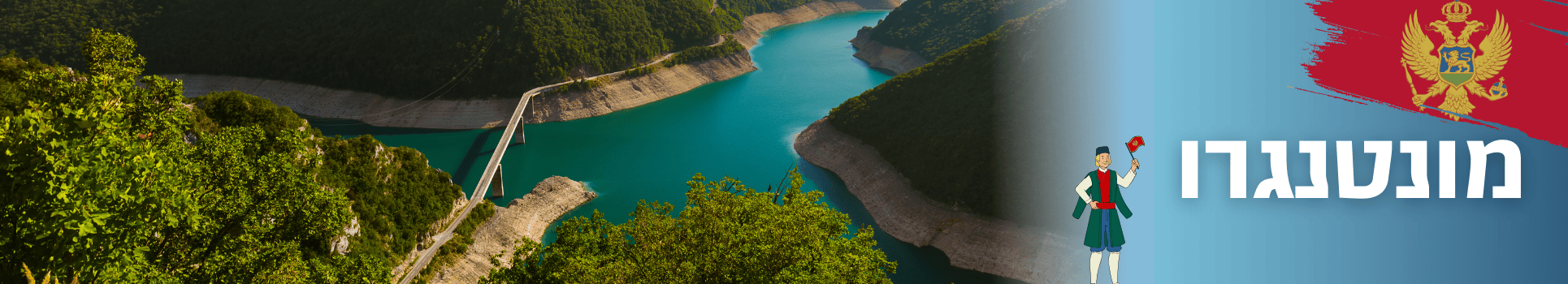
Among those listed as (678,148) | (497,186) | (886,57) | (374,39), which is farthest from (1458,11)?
(886,57)

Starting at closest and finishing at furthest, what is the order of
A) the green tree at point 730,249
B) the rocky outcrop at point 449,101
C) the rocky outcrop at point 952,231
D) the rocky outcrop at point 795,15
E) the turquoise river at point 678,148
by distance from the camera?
the green tree at point 730,249 → the rocky outcrop at point 952,231 → the turquoise river at point 678,148 → the rocky outcrop at point 449,101 → the rocky outcrop at point 795,15

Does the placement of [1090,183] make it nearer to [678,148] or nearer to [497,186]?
[497,186]

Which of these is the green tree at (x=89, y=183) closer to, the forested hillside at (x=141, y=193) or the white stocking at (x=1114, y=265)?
the forested hillside at (x=141, y=193)

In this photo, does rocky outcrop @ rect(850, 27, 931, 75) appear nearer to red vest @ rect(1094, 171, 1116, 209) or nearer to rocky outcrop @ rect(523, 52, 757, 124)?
rocky outcrop @ rect(523, 52, 757, 124)

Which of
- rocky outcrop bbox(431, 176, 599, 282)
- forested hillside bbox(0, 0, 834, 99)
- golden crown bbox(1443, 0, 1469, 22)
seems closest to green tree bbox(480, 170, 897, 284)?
golden crown bbox(1443, 0, 1469, 22)

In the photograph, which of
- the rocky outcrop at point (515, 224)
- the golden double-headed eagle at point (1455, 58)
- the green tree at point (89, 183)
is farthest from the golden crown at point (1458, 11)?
the rocky outcrop at point (515, 224)
